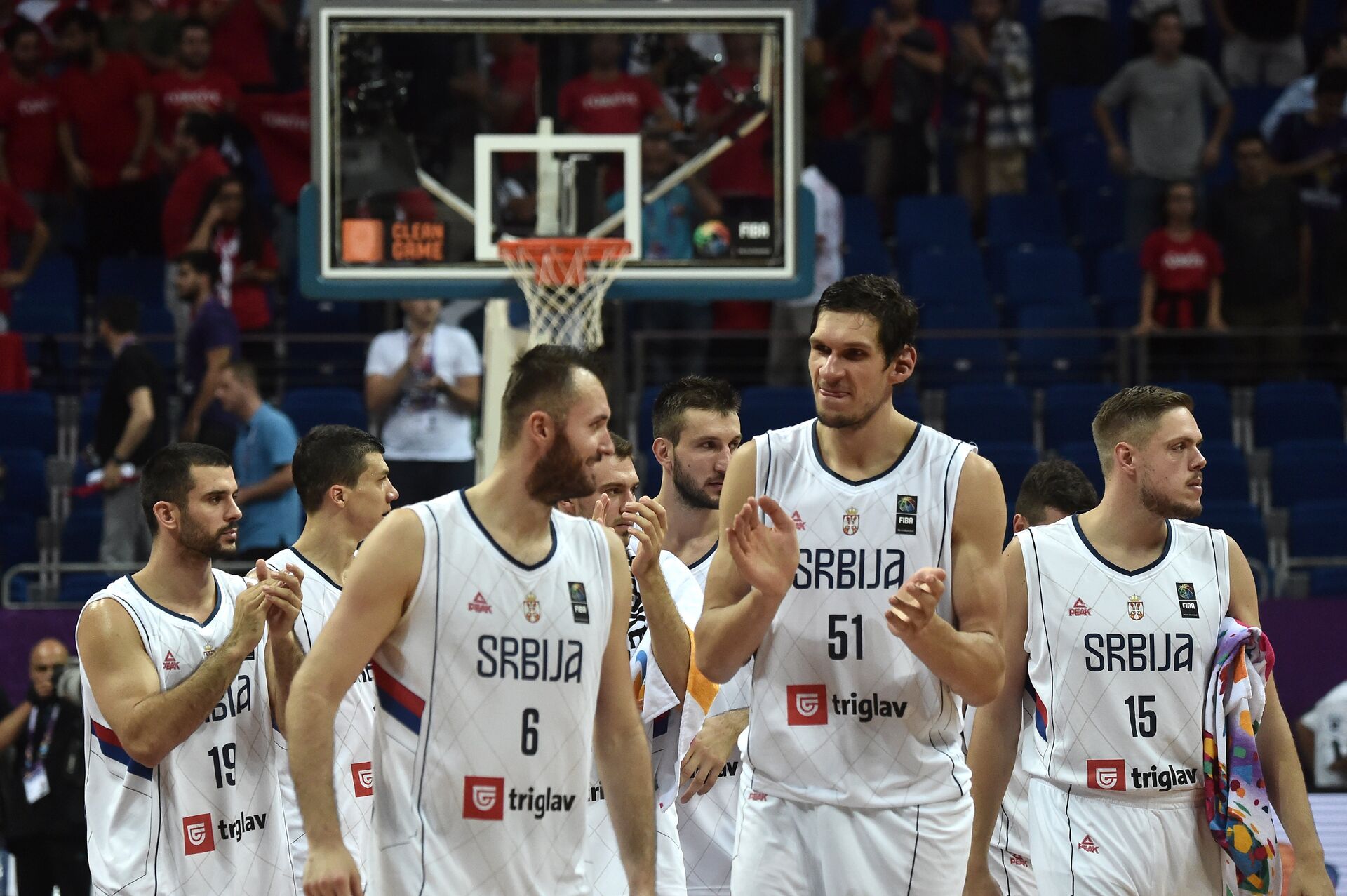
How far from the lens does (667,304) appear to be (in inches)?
567

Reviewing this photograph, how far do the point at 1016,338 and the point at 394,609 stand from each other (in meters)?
11.7

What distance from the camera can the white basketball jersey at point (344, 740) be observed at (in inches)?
263

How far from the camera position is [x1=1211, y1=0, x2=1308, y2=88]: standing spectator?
1758cm

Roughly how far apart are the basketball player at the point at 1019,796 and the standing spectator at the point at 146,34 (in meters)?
10.7

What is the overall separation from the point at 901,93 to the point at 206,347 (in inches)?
264

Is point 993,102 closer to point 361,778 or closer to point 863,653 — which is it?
point 361,778

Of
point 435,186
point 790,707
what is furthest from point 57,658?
point 790,707

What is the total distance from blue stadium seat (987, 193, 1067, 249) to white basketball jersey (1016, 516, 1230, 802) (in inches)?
423

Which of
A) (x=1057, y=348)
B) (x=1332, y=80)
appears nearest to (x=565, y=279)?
(x=1057, y=348)

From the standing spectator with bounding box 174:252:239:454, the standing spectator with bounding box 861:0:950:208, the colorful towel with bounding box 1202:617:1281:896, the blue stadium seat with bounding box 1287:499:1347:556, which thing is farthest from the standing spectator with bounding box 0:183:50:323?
the colorful towel with bounding box 1202:617:1281:896

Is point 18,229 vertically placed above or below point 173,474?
above

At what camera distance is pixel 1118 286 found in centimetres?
1599

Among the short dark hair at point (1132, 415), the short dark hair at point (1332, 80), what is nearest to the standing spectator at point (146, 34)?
the short dark hair at point (1332, 80)

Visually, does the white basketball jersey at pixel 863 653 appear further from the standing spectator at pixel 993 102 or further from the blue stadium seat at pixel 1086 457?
the standing spectator at pixel 993 102
